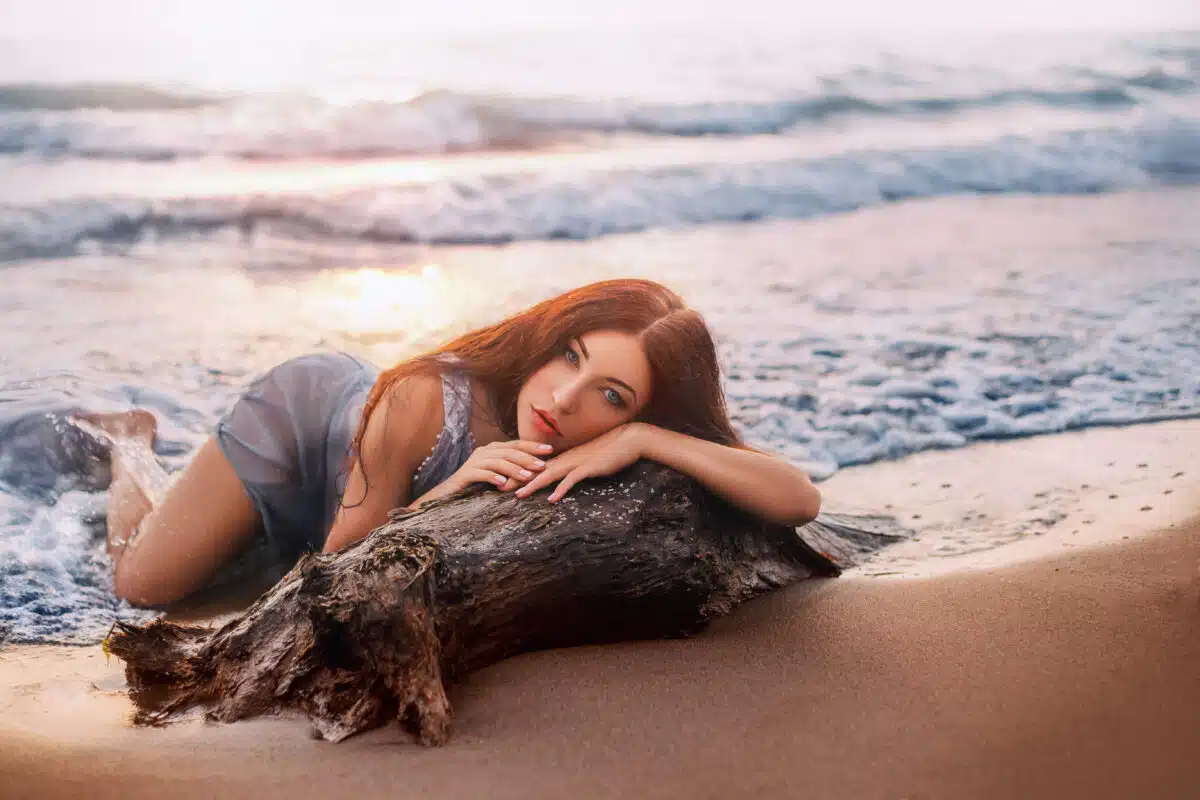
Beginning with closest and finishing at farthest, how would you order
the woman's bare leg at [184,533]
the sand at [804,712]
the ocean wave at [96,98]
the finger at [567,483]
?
1. the sand at [804,712]
2. the finger at [567,483]
3. the woman's bare leg at [184,533]
4. the ocean wave at [96,98]

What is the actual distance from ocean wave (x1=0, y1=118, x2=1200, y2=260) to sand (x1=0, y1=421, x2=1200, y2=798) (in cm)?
706

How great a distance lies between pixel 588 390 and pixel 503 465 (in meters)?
0.32

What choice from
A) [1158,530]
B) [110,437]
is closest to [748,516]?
[1158,530]

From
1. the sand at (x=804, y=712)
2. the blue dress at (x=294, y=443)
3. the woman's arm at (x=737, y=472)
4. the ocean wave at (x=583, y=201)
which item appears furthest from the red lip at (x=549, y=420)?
the ocean wave at (x=583, y=201)

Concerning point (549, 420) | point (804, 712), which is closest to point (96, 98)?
point (549, 420)

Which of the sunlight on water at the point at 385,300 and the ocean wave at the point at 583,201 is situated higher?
the ocean wave at the point at 583,201

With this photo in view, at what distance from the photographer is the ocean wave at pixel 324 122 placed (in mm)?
11839

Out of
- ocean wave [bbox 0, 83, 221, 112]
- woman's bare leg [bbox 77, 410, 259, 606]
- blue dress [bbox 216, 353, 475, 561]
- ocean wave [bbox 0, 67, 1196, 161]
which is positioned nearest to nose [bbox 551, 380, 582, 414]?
blue dress [bbox 216, 353, 475, 561]

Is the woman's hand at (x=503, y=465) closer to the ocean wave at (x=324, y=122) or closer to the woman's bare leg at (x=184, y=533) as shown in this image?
the woman's bare leg at (x=184, y=533)

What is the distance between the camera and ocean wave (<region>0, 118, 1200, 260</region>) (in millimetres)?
9945

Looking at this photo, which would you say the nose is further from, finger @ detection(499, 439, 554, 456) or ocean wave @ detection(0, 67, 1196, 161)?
ocean wave @ detection(0, 67, 1196, 161)

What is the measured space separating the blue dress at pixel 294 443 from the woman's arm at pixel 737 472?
123 centimetres

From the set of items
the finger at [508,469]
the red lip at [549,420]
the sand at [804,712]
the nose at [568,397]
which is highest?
the nose at [568,397]

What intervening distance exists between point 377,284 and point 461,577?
20.0ft
